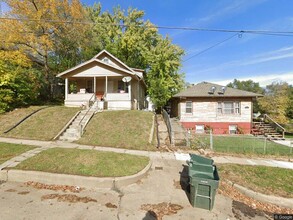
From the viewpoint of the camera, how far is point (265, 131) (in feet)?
66.6

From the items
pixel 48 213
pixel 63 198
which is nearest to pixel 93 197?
pixel 63 198

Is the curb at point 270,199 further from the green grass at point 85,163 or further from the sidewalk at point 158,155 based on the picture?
the green grass at point 85,163

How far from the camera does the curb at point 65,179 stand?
614 cm

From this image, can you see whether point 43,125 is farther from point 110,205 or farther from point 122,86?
point 122,86

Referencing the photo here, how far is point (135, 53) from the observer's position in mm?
29766

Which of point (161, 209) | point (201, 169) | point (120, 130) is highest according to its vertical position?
point (120, 130)

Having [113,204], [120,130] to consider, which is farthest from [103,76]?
[113,204]

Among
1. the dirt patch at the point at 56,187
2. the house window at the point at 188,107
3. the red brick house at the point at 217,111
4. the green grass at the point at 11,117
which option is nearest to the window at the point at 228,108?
the red brick house at the point at 217,111

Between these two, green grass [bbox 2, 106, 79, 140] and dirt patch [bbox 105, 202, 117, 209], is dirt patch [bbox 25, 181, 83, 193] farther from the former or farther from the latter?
green grass [bbox 2, 106, 79, 140]

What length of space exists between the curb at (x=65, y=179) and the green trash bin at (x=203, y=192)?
2168 millimetres

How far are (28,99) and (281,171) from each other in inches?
777

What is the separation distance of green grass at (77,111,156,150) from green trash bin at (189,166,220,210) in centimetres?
554

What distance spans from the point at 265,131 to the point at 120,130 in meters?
15.9

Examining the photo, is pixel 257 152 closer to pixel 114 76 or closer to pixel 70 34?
pixel 114 76
